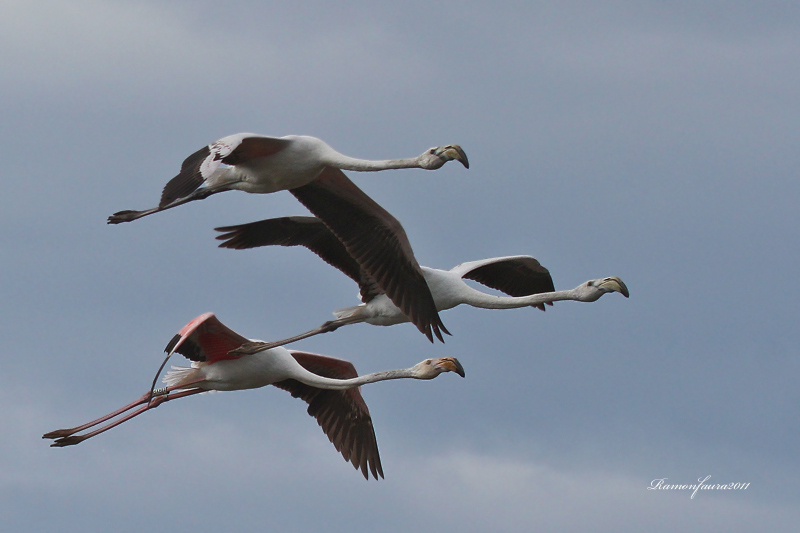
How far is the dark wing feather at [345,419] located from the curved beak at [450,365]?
12.1ft

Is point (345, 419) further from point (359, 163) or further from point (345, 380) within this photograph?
point (359, 163)

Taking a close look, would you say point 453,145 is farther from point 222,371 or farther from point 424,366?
point 222,371

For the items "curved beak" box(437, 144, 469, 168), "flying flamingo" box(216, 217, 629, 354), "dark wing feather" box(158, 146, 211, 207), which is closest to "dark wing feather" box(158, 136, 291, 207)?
"dark wing feather" box(158, 146, 211, 207)

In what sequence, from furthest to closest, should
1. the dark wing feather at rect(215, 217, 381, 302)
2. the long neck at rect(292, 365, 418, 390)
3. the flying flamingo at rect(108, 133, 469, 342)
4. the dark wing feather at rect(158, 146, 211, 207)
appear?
the dark wing feather at rect(215, 217, 381, 302) < the long neck at rect(292, 365, 418, 390) < the flying flamingo at rect(108, 133, 469, 342) < the dark wing feather at rect(158, 146, 211, 207)

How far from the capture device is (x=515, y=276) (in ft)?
83.8

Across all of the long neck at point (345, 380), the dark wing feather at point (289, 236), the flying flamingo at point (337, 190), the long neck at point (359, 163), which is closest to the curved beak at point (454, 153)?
the flying flamingo at point (337, 190)

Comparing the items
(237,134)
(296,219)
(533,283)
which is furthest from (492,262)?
(237,134)

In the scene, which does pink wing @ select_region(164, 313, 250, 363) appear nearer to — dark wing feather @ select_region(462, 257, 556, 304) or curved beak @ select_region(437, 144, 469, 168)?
curved beak @ select_region(437, 144, 469, 168)

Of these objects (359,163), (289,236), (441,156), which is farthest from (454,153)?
(289,236)

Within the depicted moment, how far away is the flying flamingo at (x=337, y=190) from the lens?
754 inches

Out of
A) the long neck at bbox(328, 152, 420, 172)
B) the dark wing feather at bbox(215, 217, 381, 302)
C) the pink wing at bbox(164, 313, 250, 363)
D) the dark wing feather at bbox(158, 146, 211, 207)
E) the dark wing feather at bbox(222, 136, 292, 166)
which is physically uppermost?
the dark wing feather at bbox(215, 217, 381, 302)

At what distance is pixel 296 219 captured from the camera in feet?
77.0

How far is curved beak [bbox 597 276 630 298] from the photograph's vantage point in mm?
20455

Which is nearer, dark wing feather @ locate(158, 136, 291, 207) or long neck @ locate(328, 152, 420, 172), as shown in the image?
dark wing feather @ locate(158, 136, 291, 207)
